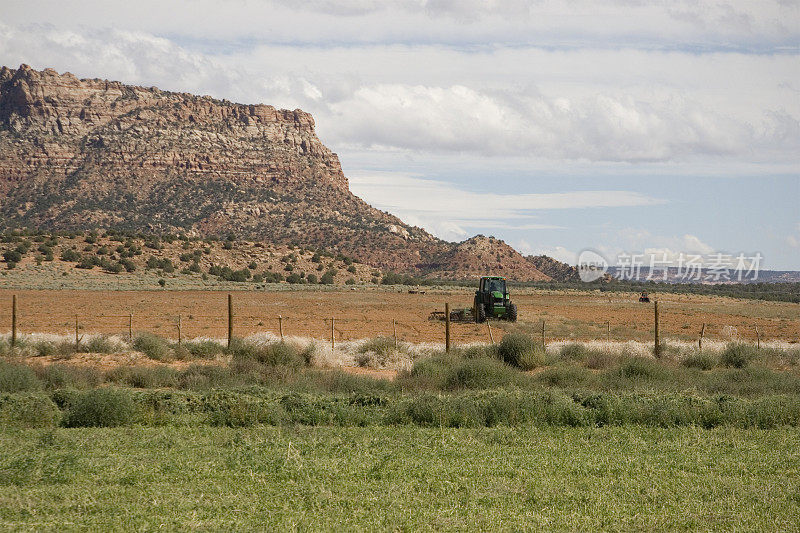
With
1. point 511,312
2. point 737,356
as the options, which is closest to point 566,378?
point 737,356

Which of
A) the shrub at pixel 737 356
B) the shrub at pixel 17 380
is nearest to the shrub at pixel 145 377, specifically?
the shrub at pixel 17 380

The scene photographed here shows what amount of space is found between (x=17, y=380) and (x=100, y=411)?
440cm

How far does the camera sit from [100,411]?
14641 millimetres

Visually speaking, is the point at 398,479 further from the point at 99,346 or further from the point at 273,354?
the point at 99,346

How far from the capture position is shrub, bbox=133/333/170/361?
25.8 meters

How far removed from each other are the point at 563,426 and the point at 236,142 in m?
131

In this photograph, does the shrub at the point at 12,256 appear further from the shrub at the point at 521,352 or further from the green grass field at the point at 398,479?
the green grass field at the point at 398,479

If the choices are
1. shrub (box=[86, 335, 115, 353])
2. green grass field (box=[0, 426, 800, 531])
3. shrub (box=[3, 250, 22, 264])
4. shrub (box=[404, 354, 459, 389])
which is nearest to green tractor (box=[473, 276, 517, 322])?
shrub (box=[404, 354, 459, 389])

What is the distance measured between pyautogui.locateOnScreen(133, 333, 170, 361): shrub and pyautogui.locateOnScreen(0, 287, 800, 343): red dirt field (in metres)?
6.02

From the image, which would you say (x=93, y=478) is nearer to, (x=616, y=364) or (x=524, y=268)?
(x=616, y=364)

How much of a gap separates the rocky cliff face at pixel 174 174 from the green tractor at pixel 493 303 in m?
68.6

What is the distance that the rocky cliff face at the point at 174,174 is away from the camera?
110562 mm

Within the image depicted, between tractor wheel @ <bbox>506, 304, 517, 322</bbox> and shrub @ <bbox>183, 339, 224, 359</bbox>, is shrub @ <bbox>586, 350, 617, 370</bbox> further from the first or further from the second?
tractor wheel @ <bbox>506, 304, 517, 322</bbox>

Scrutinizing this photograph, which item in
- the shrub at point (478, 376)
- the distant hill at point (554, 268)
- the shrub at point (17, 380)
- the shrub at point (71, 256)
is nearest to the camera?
the shrub at point (17, 380)
